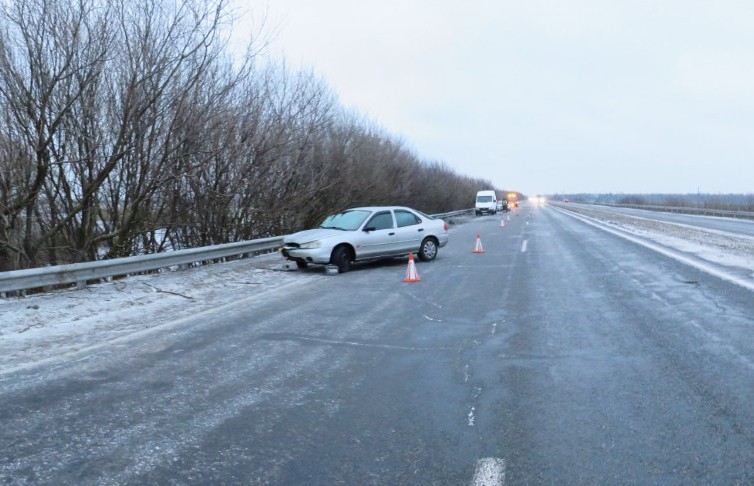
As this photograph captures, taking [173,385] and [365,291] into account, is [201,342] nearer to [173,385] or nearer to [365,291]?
[173,385]

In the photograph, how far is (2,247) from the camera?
11.8 m

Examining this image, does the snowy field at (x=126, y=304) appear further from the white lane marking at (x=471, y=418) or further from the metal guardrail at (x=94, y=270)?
the white lane marking at (x=471, y=418)

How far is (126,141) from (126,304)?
4.92 meters

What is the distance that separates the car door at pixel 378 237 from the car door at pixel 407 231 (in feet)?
0.58

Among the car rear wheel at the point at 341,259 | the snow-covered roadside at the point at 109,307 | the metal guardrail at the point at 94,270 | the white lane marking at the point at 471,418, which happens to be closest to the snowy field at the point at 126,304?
the snow-covered roadside at the point at 109,307

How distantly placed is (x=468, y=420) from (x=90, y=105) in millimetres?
11312

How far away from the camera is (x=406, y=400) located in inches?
188

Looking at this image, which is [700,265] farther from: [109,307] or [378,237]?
[109,307]

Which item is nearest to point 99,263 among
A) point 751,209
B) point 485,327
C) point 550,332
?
point 485,327

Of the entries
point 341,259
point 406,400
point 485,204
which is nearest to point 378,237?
point 341,259

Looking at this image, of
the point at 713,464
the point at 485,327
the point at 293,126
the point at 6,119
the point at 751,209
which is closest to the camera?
the point at 713,464

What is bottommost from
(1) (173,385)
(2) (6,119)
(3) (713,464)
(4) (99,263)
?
(3) (713,464)

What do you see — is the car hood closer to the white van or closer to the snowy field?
the snowy field

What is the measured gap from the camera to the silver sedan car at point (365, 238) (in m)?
13.5
